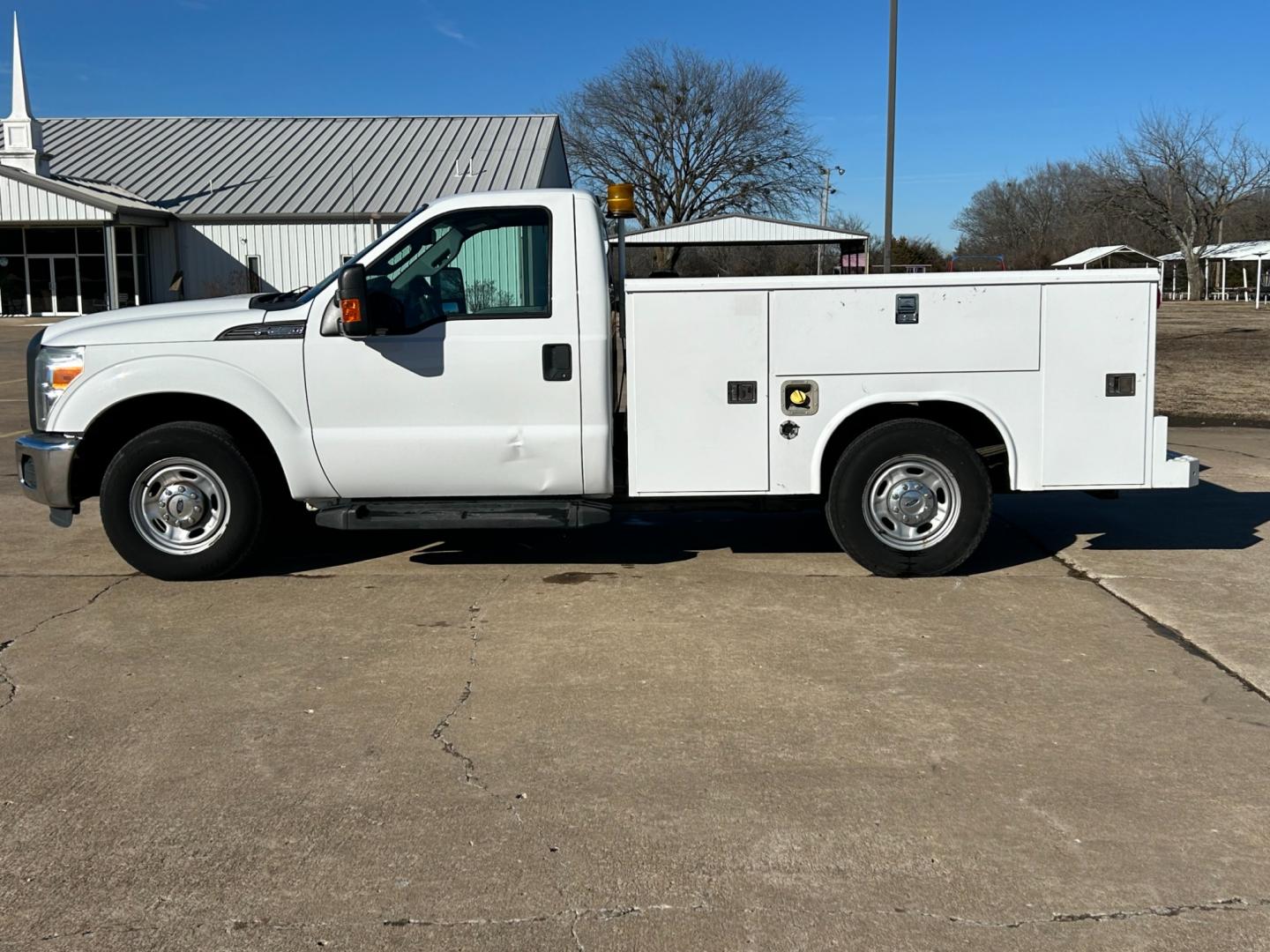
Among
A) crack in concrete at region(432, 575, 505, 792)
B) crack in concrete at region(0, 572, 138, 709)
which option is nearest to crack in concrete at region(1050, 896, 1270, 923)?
crack in concrete at region(432, 575, 505, 792)

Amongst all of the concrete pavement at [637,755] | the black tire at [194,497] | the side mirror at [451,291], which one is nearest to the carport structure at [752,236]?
the side mirror at [451,291]

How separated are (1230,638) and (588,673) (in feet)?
9.86

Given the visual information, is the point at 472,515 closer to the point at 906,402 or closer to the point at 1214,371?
the point at 906,402

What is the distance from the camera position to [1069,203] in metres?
87.9

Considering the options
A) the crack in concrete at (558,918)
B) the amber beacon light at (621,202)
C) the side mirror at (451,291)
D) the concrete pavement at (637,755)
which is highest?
the amber beacon light at (621,202)

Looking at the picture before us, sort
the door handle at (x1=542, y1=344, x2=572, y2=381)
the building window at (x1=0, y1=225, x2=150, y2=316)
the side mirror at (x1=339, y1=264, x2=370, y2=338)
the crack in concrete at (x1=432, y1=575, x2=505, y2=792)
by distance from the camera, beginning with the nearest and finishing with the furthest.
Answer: the crack in concrete at (x1=432, y1=575, x2=505, y2=792)
the side mirror at (x1=339, y1=264, x2=370, y2=338)
the door handle at (x1=542, y1=344, x2=572, y2=381)
the building window at (x1=0, y1=225, x2=150, y2=316)

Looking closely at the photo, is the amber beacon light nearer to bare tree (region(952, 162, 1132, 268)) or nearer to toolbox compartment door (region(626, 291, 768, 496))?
toolbox compartment door (region(626, 291, 768, 496))

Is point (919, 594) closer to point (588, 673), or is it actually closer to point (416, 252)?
point (588, 673)

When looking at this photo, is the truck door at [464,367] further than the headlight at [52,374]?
No

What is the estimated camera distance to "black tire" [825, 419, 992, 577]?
277 inches

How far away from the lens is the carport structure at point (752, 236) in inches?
368

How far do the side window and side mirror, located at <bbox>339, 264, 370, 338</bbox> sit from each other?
0.23 m

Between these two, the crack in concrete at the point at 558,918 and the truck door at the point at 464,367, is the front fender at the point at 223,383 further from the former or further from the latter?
the crack in concrete at the point at 558,918

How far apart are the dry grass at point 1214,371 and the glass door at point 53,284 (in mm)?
32275
